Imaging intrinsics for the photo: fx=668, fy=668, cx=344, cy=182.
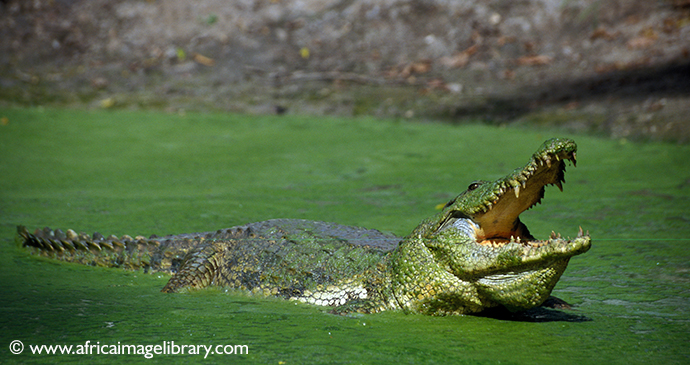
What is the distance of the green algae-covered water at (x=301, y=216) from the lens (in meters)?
2.46

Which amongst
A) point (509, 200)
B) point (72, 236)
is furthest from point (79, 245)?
point (509, 200)

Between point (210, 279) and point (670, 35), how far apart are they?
7499 mm

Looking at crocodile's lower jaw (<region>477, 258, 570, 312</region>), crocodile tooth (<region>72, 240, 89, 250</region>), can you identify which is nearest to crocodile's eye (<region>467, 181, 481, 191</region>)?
crocodile's lower jaw (<region>477, 258, 570, 312</region>)

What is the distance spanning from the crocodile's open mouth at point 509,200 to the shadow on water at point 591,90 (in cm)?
491

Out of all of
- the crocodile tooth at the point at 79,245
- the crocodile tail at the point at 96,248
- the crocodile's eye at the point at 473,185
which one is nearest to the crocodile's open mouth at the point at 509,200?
the crocodile's eye at the point at 473,185

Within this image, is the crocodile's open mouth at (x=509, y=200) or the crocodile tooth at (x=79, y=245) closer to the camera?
the crocodile's open mouth at (x=509, y=200)

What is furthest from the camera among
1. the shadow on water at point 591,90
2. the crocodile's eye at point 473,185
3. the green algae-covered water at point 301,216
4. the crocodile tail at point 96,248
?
the shadow on water at point 591,90

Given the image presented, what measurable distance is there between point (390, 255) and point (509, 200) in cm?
62

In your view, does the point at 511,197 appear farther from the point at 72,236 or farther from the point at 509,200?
the point at 72,236

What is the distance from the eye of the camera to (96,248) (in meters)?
3.59

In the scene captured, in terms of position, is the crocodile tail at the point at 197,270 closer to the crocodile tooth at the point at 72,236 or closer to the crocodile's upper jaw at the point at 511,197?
the crocodile tooth at the point at 72,236

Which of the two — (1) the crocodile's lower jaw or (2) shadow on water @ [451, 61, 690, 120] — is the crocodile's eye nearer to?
(1) the crocodile's lower jaw

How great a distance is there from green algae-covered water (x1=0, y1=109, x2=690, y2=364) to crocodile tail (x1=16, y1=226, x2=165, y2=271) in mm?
70

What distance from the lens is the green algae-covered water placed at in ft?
8.09
